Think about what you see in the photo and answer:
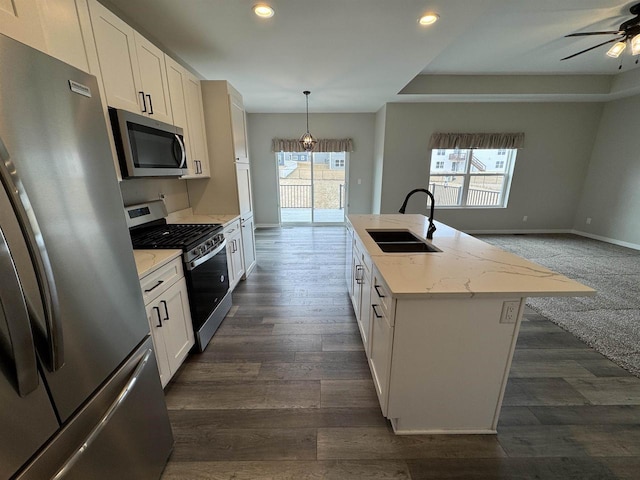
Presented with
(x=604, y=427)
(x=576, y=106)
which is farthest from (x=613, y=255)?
(x=604, y=427)

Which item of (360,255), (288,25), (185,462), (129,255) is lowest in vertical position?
(185,462)

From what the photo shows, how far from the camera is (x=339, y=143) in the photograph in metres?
5.89

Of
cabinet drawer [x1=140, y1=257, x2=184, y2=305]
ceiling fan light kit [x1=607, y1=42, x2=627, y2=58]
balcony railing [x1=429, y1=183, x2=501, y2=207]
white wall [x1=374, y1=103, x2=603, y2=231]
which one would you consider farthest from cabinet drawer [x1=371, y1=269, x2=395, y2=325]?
balcony railing [x1=429, y1=183, x2=501, y2=207]

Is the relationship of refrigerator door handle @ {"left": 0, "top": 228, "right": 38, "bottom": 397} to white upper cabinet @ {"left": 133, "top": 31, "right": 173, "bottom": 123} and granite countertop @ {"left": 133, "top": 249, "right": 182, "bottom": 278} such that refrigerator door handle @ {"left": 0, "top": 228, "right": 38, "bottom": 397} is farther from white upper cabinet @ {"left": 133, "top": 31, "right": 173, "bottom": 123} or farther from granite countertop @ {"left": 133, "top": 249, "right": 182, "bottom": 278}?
white upper cabinet @ {"left": 133, "top": 31, "right": 173, "bottom": 123}

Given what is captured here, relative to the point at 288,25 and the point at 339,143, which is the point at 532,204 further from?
the point at 288,25

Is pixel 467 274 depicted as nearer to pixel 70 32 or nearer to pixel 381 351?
pixel 381 351

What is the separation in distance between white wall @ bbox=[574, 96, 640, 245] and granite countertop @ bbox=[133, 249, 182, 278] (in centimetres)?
730

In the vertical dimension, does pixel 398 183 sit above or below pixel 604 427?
above

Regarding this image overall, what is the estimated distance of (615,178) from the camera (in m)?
4.91

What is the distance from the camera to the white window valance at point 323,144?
5.88 metres

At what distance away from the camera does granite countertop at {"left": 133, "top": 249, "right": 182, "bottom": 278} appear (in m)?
1.42

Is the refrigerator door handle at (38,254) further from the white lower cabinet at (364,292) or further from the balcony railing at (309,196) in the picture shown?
the balcony railing at (309,196)

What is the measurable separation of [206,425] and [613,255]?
631 centimetres

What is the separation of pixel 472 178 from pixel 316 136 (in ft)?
12.0
